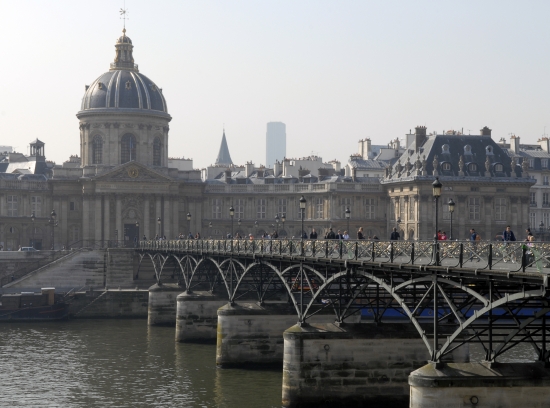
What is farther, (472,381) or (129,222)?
(129,222)

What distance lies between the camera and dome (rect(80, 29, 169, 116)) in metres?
132

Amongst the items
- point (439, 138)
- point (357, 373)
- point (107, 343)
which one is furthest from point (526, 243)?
point (439, 138)

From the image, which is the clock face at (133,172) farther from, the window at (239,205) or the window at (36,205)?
the window at (239,205)

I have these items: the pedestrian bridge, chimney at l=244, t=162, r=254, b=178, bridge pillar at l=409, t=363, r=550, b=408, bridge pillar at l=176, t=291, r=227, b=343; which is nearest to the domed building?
chimney at l=244, t=162, r=254, b=178

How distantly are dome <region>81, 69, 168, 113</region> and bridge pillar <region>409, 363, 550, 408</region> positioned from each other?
105m

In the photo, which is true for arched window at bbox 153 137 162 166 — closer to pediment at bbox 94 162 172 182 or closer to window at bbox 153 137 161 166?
→ window at bbox 153 137 161 166

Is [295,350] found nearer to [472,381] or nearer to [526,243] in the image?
[472,381]

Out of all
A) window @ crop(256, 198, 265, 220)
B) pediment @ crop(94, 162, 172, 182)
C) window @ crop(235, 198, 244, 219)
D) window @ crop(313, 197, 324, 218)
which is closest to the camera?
pediment @ crop(94, 162, 172, 182)

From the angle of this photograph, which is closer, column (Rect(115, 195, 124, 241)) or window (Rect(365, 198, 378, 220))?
column (Rect(115, 195, 124, 241))

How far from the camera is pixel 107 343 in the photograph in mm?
68938

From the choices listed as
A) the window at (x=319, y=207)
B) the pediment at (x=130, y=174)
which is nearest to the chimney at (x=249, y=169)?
the window at (x=319, y=207)

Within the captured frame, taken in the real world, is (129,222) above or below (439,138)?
below

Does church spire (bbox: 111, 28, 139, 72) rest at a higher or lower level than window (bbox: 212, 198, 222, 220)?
higher

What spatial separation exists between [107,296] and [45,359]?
27847 mm
